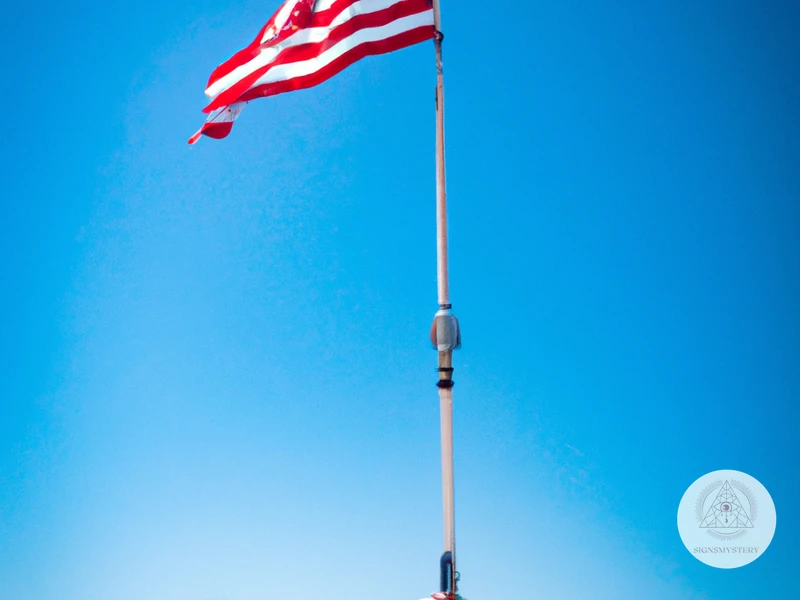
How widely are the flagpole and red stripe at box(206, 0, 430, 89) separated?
218 centimetres

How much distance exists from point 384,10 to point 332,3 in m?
0.79

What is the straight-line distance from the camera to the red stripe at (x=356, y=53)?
1268 centimetres

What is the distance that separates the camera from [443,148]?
11.9m

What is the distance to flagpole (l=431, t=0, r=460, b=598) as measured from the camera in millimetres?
10453

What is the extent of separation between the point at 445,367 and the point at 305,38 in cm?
537

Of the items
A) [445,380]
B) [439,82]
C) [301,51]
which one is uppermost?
[301,51]

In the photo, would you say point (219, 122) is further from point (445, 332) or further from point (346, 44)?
point (445, 332)

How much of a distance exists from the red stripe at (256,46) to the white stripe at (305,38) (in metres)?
0.05

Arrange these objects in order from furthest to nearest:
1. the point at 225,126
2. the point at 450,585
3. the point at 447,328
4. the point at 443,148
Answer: the point at 225,126 < the point at 443,148 < the point at 447,328 < the point at 450,585

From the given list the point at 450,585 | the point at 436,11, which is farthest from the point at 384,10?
the point at 450,585

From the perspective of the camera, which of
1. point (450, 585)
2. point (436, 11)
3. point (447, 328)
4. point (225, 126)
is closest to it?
point (450, 585)

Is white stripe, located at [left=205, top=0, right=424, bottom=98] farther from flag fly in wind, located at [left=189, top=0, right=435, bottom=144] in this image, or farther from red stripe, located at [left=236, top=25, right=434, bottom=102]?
red stripe, located at [left=236, top=25, right=434, bottom=102]

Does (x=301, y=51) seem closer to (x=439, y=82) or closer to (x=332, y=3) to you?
(x=332, y=3)

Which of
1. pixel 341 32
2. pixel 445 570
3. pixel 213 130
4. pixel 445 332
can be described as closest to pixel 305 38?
pixel 341 32
